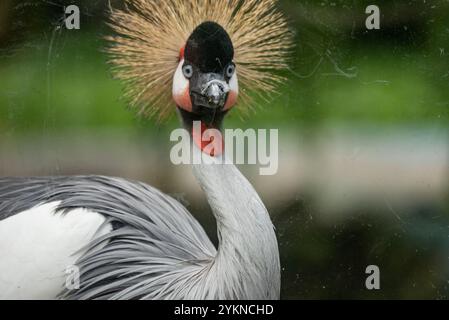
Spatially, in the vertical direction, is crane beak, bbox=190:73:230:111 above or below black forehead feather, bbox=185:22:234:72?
below

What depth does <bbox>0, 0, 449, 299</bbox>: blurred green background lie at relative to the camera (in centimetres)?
188

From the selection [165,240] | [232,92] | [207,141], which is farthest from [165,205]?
[232,92]

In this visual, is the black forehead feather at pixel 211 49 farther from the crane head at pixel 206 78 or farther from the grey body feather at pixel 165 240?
the grey body feather at pixel 165 240

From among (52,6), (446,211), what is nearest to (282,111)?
(446,211)

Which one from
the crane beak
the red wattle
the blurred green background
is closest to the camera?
the crane beak

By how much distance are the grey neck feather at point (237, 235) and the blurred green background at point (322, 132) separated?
0.25 m

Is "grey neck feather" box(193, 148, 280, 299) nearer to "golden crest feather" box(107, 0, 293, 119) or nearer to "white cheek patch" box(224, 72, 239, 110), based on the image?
"white cheek patch" box(224, 72, 239, 110)

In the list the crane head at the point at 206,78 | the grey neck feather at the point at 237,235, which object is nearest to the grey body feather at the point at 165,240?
the grey neck feather at the point at 237,235

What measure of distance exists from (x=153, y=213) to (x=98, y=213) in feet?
0.49

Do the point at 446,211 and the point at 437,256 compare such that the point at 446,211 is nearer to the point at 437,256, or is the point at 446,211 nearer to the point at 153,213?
the point at 437,256

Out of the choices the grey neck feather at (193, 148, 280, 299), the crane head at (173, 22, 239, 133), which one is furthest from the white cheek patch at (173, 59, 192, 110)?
the grey neck feather at (193, 148, 280, 299)

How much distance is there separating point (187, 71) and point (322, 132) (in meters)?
0.46
